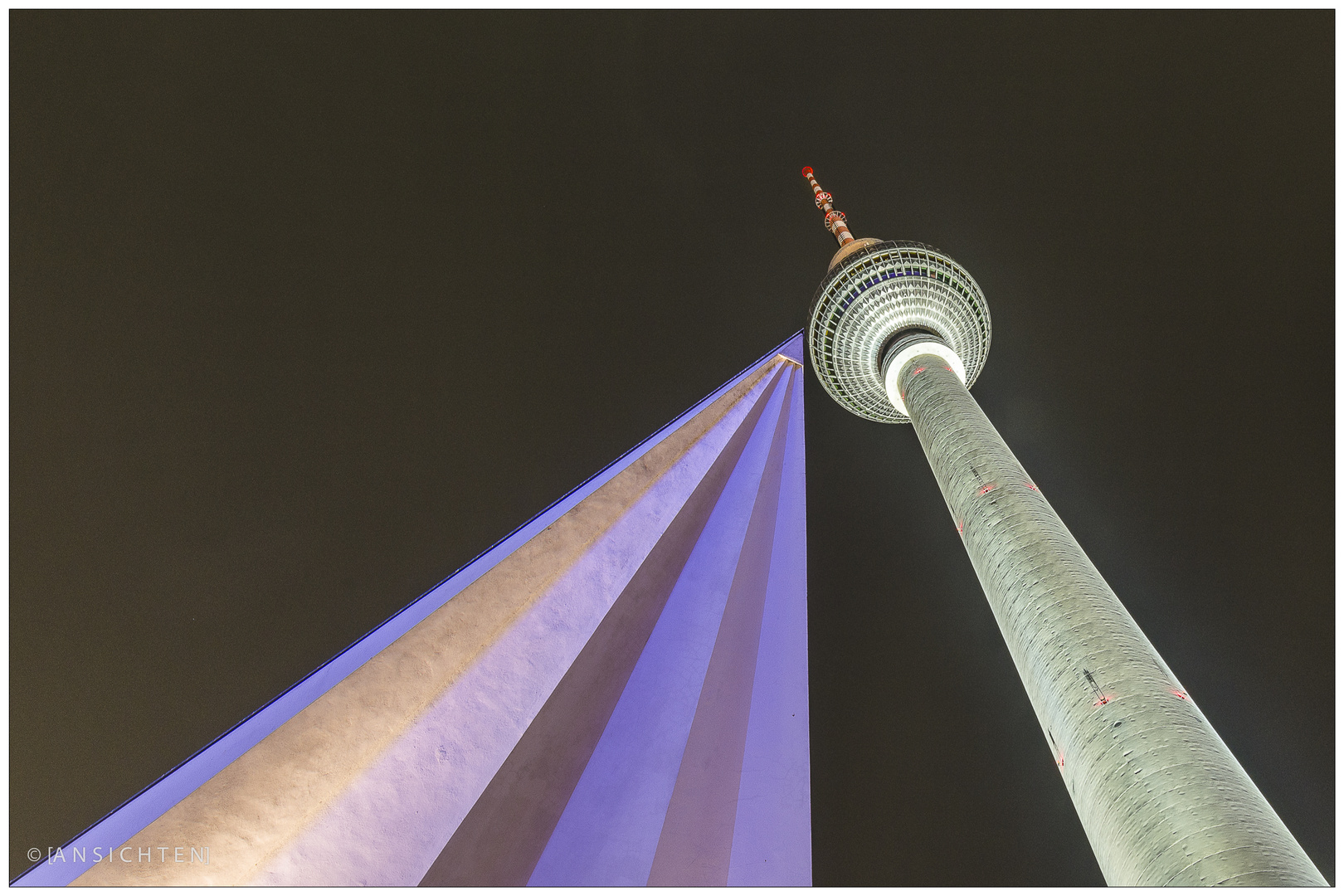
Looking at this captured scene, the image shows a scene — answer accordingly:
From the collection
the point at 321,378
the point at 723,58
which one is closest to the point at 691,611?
the point at 321,378

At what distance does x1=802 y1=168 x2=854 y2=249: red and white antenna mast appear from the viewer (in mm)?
14375

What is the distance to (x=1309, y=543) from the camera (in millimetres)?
15367

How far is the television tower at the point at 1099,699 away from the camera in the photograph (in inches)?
146

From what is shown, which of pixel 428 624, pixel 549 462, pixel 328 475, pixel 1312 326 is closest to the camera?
pixel 428 624

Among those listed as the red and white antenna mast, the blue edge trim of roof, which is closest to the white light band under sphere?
the red and white antenna mast

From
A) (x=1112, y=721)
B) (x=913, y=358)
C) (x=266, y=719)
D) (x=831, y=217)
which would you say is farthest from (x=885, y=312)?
(x=266, y=719)

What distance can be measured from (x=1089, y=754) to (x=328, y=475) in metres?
11.4

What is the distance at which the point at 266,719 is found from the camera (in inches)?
286

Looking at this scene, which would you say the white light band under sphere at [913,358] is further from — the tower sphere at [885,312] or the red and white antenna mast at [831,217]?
the red and white antenna mast at [831,217]

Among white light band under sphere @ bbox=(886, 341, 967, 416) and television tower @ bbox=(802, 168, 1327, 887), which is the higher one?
white light band under sphere @ bbox=(886, 341, 967, 416)

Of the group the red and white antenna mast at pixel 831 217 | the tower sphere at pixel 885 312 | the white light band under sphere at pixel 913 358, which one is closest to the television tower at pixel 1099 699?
the white light band under sphere at pixel 913 358

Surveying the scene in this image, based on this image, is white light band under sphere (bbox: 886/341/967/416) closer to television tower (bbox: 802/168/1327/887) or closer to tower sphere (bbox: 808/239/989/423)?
tower sphere (bbox: 808/239/989/423)

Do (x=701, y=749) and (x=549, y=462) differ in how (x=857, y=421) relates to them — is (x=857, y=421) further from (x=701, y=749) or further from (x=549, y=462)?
(x=701, y=749)

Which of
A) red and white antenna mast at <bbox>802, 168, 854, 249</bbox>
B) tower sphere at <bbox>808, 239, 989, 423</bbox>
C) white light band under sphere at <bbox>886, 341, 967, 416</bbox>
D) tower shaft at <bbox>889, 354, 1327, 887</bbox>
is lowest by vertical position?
tower shaft at <bbox>889, 354, 1327, 887</bbox>
